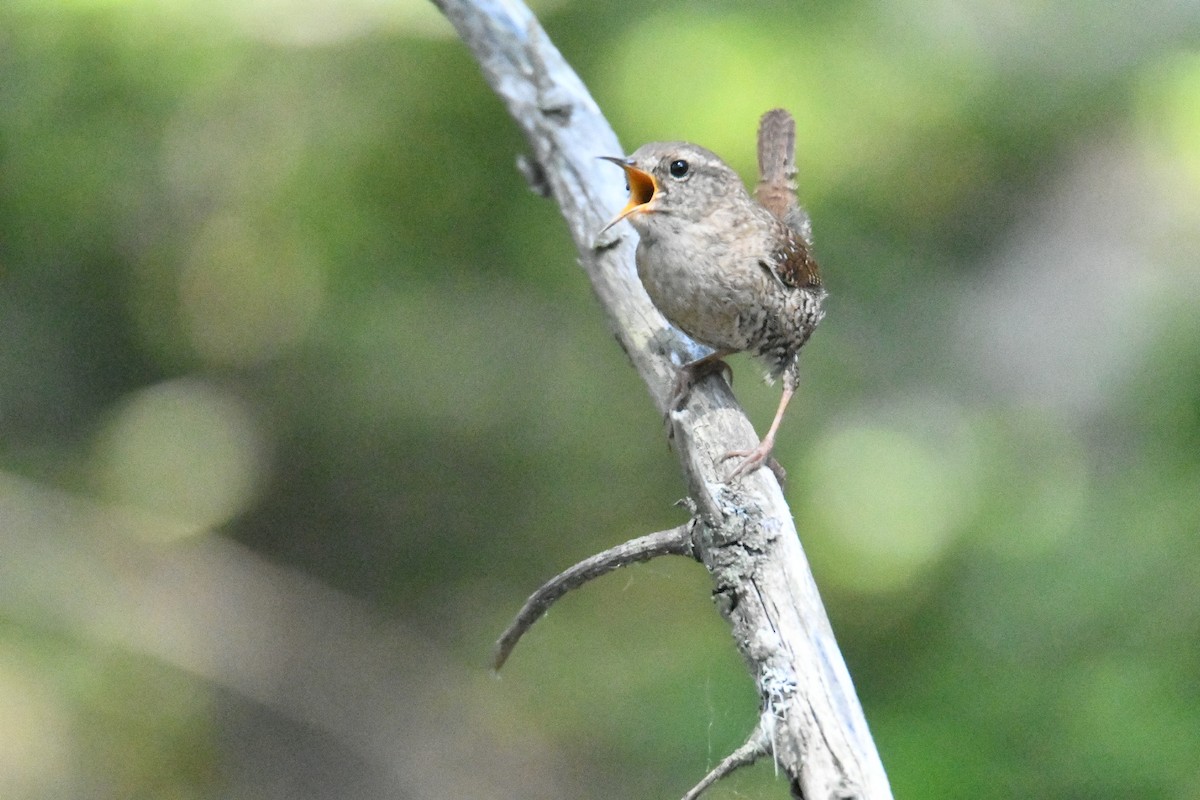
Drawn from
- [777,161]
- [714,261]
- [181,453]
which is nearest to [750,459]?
[714,261]

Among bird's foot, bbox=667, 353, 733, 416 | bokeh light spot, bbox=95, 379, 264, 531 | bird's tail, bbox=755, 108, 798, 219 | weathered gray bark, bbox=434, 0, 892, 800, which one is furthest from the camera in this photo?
bokeh light spot, bbox=95, 379, 264, 531

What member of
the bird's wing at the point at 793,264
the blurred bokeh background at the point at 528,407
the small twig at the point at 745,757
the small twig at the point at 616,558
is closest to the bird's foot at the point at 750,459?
the small twig at the point at 616,558

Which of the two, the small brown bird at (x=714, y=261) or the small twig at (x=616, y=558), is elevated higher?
the small brown bird at (x=714, y=261)

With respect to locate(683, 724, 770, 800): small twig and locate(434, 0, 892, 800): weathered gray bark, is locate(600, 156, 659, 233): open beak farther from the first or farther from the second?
locate(683, 724, 770, 800): small twig

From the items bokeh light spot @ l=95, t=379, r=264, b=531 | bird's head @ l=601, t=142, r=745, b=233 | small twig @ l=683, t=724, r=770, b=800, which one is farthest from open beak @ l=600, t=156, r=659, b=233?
bokeh light spot @ l=95, t=379, r=264, b=531

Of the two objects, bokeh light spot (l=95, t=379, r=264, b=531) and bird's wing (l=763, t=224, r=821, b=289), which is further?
bokeh light spot (l=95, t=379, r=264, b=531)

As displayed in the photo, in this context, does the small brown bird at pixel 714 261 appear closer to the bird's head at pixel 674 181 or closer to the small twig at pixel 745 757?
the bird's head at pixel 674 181

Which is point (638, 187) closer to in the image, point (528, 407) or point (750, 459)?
point (750, 459)
